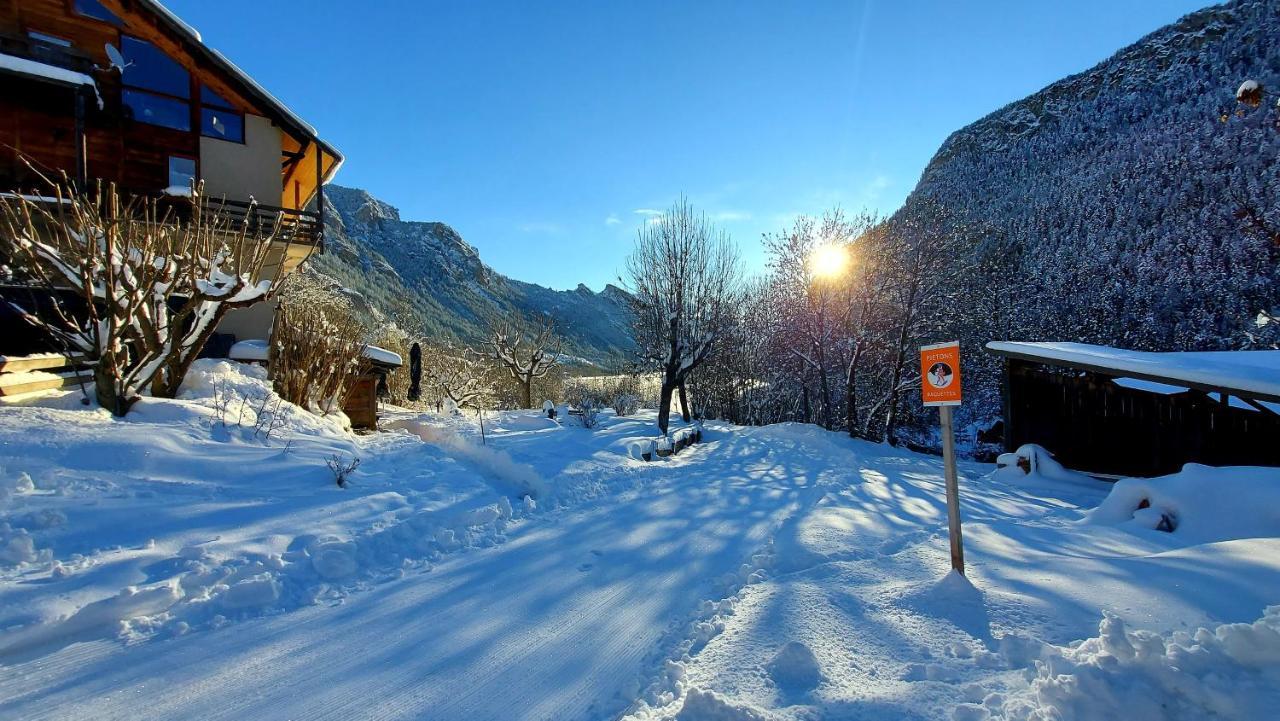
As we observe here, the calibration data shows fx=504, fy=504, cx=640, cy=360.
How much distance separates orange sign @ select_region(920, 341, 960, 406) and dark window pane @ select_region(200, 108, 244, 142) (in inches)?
727

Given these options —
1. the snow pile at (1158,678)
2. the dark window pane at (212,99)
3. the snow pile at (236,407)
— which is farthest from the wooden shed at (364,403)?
the snow pile at (1158,678)

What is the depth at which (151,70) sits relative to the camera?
1369cm

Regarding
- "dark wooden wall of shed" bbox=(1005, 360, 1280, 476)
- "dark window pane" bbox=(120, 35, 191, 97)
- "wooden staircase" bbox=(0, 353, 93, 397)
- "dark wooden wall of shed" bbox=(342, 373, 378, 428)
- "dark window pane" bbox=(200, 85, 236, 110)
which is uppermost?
"dark window pane" bbox=(120, 35, 191, 97)

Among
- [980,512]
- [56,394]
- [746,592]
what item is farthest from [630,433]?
[56,394]

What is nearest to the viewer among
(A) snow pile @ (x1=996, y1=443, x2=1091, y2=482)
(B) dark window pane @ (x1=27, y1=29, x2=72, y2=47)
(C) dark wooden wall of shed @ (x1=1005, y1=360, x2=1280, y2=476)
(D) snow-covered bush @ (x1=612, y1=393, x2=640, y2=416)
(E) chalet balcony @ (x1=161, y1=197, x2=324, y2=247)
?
(C) dark wooden wall of shed @ (x1=1005, y1=360, x2=1280, y2=476)

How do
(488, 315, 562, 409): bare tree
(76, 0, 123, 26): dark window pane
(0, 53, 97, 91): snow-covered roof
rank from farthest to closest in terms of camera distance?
(488, 315, 562, 409): bare tree, (76, 0, 123, 26): dark window pane, (0, 53, 97, 91): snow-covered roof

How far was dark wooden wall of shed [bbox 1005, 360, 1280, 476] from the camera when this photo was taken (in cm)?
993

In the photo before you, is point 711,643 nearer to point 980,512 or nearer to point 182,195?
point 980,512

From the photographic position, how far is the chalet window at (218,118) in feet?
46.2

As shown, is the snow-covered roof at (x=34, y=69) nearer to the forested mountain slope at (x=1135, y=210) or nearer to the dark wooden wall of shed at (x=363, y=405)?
the dark wooden wall of shed at (x=363, y=405)

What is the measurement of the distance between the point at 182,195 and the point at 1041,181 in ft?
175

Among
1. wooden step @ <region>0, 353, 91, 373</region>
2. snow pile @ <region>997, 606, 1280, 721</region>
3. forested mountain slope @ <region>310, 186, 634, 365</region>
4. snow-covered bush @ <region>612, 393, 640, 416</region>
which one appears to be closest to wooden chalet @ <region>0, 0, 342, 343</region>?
wooden step @ <region>0, 353, 91, 373</region>

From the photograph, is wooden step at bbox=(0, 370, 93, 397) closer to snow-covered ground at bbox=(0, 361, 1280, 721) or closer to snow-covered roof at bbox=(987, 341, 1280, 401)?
snow-covered ground at bbox=(0, 361, 1280, 721)

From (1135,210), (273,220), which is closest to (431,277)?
(273,220)
